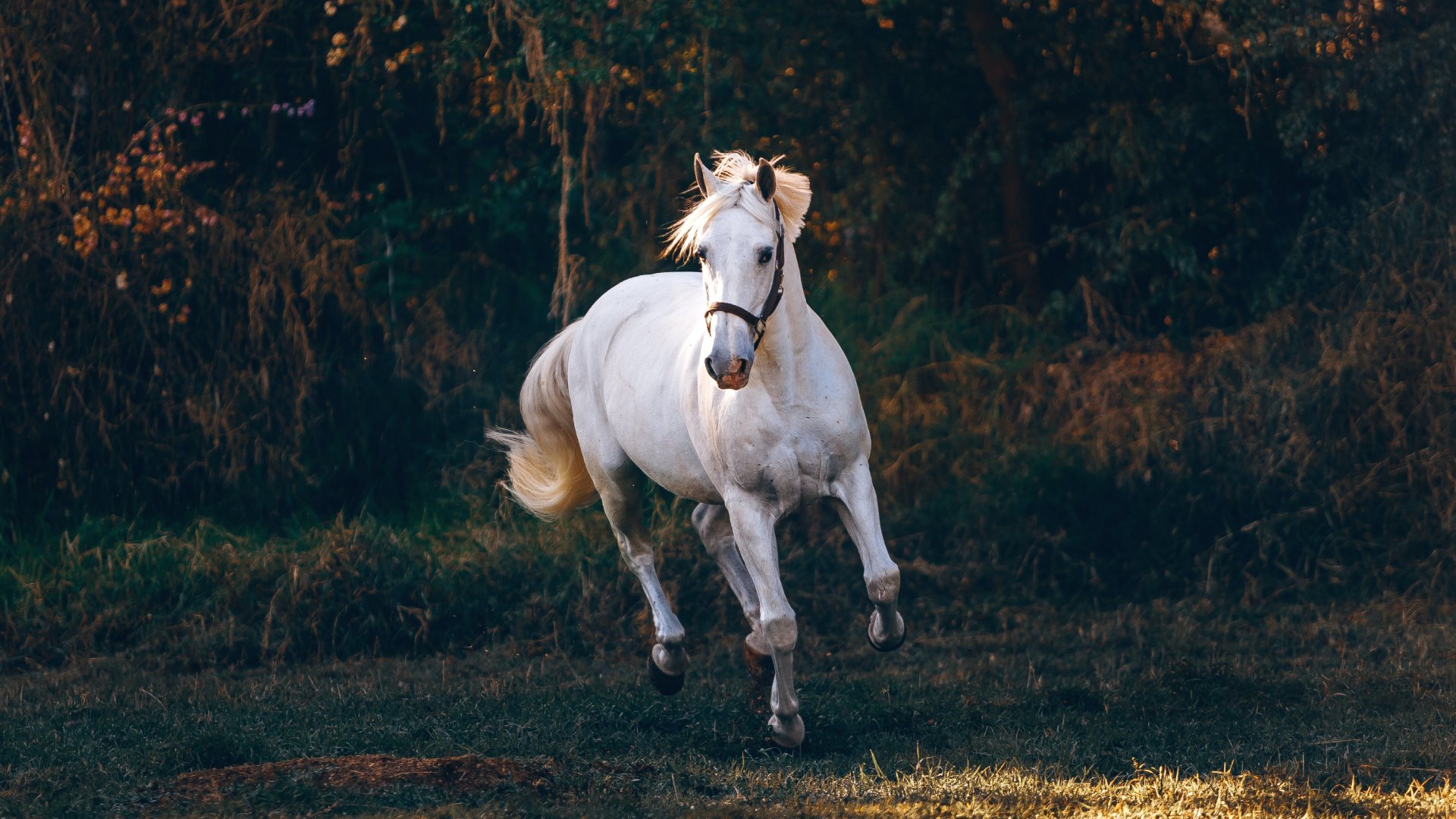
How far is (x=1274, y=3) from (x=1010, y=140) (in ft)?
6.15

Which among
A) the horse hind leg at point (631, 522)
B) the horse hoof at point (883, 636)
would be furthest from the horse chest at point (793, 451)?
the horse hind leg at point (631, 522)

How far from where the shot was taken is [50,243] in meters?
8.99

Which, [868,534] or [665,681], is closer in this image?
[868,534]

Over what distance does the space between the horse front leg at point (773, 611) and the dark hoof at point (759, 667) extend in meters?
0.44

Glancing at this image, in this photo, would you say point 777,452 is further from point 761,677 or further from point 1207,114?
point 1207,114

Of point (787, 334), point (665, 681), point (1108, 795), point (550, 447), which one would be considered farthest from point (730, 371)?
point (550, 447)

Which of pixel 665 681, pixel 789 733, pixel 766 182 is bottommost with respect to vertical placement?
pixel 665 681

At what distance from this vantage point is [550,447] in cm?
738

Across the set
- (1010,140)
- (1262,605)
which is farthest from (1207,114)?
(1262,605)

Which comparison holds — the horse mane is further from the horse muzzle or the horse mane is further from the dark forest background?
the dark forest background

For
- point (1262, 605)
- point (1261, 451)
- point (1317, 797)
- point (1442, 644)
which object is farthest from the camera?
point (1261, 451)

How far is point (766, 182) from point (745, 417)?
0.81 metres

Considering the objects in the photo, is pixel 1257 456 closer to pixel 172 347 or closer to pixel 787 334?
pixel 787 334

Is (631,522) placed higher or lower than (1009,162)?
lower
